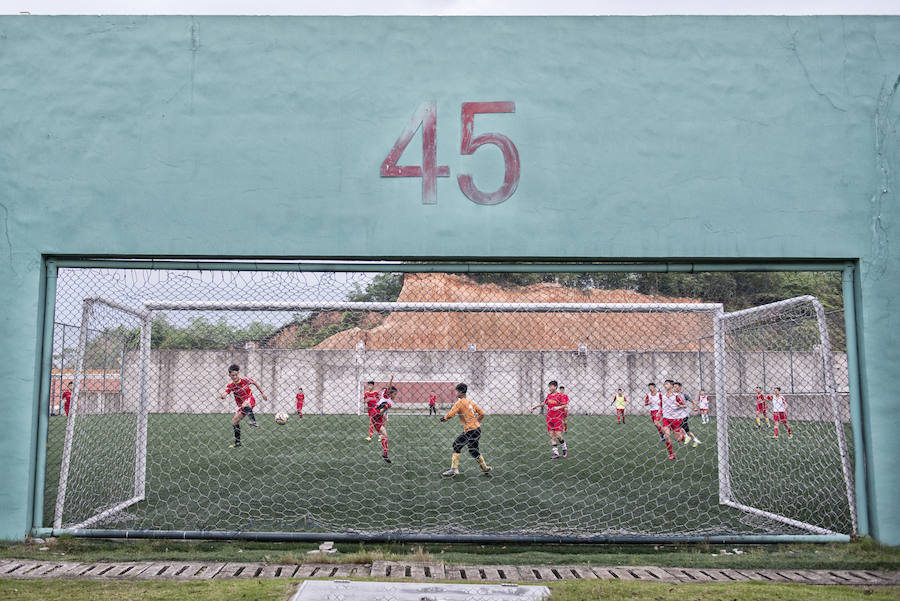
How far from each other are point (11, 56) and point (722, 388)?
714 centimetres

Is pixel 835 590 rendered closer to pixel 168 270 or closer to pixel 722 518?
pixel 722 518

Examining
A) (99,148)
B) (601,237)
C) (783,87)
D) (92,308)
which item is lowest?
(92,308)

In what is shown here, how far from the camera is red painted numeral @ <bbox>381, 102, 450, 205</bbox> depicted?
17.9 feet

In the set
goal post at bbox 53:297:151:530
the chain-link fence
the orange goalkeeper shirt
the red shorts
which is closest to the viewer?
goal post at bbox 53:297:151:530

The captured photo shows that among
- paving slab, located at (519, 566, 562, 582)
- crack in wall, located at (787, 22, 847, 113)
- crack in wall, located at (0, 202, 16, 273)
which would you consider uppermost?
crack in wall, located at (787, 22, 847, 113)

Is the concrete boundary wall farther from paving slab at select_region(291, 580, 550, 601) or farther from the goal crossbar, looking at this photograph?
paving slab at select_region(291, 580, 550, 601)

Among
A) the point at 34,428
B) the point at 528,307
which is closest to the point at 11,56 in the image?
the point at 34,428

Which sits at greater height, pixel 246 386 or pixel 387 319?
pixel 387 319

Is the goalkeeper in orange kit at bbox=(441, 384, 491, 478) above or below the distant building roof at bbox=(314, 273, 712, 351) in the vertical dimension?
below

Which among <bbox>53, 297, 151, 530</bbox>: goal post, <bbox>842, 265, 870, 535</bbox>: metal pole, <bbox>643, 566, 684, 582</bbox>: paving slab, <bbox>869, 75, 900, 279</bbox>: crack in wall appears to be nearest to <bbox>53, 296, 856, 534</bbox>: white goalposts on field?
<bbox>53, 297, 151, 530</bbox>: goal post

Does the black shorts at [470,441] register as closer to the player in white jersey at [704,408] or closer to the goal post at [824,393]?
the goal post at [824,393]

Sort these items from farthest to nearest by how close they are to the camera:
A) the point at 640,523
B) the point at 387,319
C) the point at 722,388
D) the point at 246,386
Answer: the point at 387,319 < the point at 246,386 < the point at 722,388 < the point at 640,523

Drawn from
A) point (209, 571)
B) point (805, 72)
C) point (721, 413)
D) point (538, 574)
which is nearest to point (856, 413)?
point (721, 413)

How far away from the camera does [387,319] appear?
106 feet
